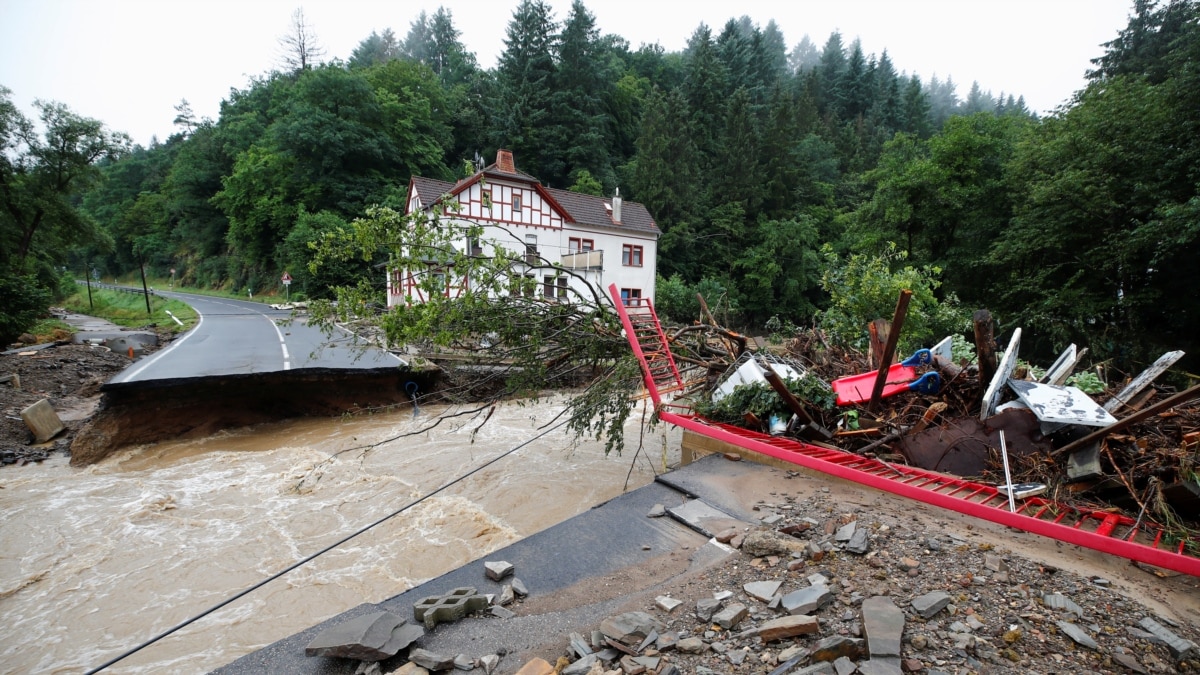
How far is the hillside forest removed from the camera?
40.9ft

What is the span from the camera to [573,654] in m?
2.50

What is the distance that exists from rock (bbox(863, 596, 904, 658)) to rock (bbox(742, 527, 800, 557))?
0.69 metres

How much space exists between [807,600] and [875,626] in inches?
13.6

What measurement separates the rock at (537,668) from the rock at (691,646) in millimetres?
633

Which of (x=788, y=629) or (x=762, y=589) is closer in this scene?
(x=788, y=629)

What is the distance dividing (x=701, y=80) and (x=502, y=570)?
4526 cm

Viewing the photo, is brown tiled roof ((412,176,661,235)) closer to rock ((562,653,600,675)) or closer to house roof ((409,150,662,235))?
house roof ((409,150,662,235))

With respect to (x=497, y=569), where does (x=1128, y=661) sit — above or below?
above

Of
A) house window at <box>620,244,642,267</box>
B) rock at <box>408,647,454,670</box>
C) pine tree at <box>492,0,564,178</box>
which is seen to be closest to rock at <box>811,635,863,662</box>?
rock at <box>408,647,454,670</box>

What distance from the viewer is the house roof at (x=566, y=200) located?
936 inches

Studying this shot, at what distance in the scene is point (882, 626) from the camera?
238cm

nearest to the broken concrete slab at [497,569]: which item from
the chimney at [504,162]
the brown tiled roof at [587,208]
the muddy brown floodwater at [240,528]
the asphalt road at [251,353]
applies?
the muddy brown floodwater at [240,528]

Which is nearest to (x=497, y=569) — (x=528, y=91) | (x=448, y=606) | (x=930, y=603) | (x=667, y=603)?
(x=448, y=606)

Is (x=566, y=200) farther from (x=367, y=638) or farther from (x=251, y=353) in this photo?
(x=367, y=638)
